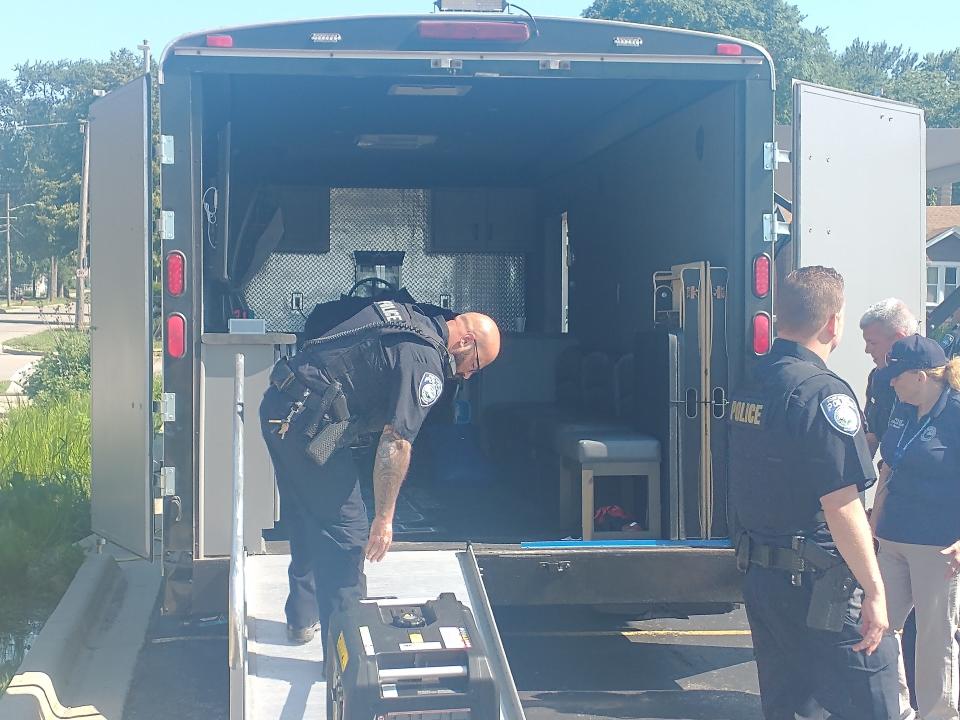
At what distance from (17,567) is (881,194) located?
16.7 feet

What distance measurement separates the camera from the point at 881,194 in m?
5.00

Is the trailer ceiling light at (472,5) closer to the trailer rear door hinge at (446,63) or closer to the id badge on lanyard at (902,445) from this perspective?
the trailer rear door hinge at (446,63)

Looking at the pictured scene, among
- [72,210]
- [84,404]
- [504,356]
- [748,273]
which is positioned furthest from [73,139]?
[748,273]

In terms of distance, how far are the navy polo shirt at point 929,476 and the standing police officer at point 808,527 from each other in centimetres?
105

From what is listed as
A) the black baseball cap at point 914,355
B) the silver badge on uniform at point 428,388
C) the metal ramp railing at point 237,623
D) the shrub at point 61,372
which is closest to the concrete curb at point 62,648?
the metal ramp railing at point 237,623

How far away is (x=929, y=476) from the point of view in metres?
4.53

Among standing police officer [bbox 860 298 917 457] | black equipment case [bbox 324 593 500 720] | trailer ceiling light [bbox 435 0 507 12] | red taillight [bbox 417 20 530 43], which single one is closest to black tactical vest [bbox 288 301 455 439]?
black equipment case [bbox 324 593 500 720]

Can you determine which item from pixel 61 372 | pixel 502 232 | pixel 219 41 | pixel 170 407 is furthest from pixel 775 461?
pixel 61 372

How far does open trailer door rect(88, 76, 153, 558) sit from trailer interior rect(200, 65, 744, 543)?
13.4 inches

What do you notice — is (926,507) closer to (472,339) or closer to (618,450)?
(618,450)

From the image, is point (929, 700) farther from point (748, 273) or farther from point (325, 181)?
point (325, 181)

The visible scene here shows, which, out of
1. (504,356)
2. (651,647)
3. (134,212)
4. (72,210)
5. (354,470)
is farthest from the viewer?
(72,210)

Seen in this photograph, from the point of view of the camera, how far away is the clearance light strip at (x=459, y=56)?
15.0ft

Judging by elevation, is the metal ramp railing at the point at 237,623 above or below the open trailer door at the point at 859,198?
below
